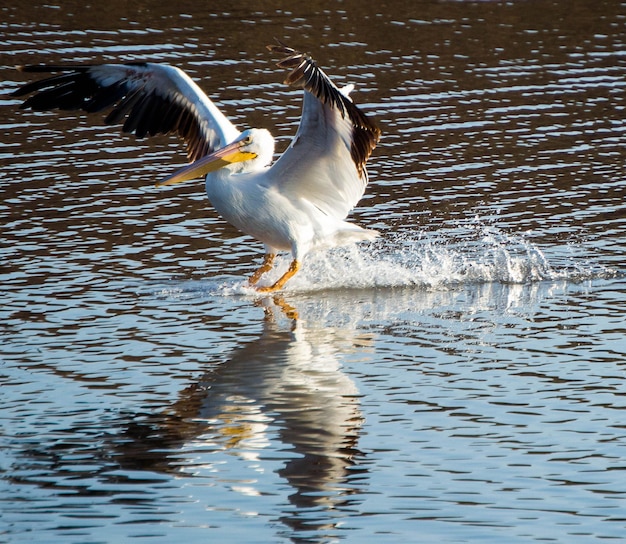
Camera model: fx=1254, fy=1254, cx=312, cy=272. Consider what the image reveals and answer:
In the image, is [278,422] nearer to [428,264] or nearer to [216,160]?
[216,160]

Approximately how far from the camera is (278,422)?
6195mm

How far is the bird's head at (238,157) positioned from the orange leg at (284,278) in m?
0.72

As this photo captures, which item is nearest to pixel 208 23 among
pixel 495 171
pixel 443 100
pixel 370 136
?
pixel 443 100

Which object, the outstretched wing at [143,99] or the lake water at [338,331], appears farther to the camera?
the outstretched wing at [143,99]

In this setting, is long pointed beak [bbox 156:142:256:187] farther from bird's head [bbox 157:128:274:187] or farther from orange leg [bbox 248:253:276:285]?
orange leg [bbox 248:253:276:285]

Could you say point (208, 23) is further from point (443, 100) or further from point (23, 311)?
point (23, 311)

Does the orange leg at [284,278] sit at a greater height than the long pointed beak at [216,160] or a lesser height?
lesser

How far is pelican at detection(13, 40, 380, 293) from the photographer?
27.5ft

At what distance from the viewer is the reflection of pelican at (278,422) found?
5539mm

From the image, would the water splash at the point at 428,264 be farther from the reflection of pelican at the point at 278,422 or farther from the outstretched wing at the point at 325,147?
the reflection of pelican at the point at 278,422

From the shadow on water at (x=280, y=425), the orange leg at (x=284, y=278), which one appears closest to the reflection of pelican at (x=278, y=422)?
the shadow on water at (x=280, y=425)

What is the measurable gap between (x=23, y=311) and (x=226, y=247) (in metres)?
2.12

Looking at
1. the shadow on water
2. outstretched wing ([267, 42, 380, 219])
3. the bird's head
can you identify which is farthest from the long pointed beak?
the shadow on water

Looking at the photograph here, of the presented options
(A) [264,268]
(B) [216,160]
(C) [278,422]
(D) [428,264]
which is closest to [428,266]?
(D) [428,264]
